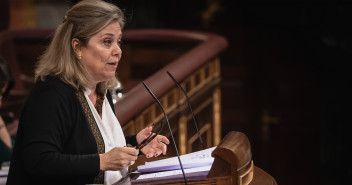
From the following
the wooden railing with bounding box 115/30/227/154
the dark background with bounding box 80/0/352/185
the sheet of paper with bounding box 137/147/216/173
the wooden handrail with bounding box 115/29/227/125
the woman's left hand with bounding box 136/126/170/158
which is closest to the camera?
the sheet of paper with bounding box 137/147/216/173

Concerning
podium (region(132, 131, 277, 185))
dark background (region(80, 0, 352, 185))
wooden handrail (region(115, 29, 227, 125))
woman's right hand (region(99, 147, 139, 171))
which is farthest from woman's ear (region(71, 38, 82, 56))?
dark background (region(80, 0, 352, 185))

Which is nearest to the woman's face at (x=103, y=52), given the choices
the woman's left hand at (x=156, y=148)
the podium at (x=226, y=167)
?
the woman's left hand at (x=156, y=148)

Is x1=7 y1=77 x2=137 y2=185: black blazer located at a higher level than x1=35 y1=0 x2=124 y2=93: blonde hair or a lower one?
lower

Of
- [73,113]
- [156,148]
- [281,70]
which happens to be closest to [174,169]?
[156,148]

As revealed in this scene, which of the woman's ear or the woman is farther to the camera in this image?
the woman's ear

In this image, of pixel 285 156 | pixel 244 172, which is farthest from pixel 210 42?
pixel 285 156

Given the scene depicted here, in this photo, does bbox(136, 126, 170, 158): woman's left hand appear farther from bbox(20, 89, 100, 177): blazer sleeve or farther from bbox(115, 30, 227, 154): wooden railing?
bbox(115, 30, 227, 154): wooden railing

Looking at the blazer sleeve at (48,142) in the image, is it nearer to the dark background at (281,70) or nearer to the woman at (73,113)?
the woman at (73,113)

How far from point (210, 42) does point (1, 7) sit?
238 centimetres

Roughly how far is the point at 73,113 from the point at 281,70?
5.25 m

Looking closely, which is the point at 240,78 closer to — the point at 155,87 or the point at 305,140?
the point at 305,140

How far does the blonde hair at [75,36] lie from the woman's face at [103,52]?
2cm

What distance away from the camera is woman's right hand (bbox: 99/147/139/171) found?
160cm

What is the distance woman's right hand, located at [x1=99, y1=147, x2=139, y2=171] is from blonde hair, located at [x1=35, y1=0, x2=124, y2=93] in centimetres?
26
